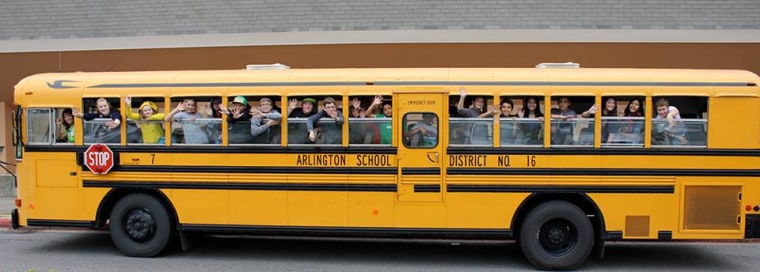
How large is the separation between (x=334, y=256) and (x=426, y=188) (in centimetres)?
162

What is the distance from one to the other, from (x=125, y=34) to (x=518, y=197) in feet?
29.4

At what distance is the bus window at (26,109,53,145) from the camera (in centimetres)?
725

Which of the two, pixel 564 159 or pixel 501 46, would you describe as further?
pixel 501 46

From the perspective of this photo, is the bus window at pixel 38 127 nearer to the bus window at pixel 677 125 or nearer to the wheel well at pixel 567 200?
the wheel well at pixel 567 200

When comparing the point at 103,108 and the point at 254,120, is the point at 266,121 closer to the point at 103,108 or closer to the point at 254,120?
the point at 254,120

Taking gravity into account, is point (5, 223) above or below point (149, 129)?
below

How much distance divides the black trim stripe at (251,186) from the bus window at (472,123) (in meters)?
0.92

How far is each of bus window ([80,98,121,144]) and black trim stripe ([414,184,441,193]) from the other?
11.0ft

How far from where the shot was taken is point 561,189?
6629 mm

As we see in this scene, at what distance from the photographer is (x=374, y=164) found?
6.77m

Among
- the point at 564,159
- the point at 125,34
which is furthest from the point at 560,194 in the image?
the point at 125,34

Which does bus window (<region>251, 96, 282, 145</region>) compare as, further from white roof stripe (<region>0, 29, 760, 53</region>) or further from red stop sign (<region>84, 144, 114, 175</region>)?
white roof stripe (<region>0, 29, 760, 53</region>)

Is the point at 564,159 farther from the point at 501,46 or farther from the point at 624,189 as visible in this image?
the point at 501,46

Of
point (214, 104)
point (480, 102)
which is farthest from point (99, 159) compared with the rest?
point (480, 102)
